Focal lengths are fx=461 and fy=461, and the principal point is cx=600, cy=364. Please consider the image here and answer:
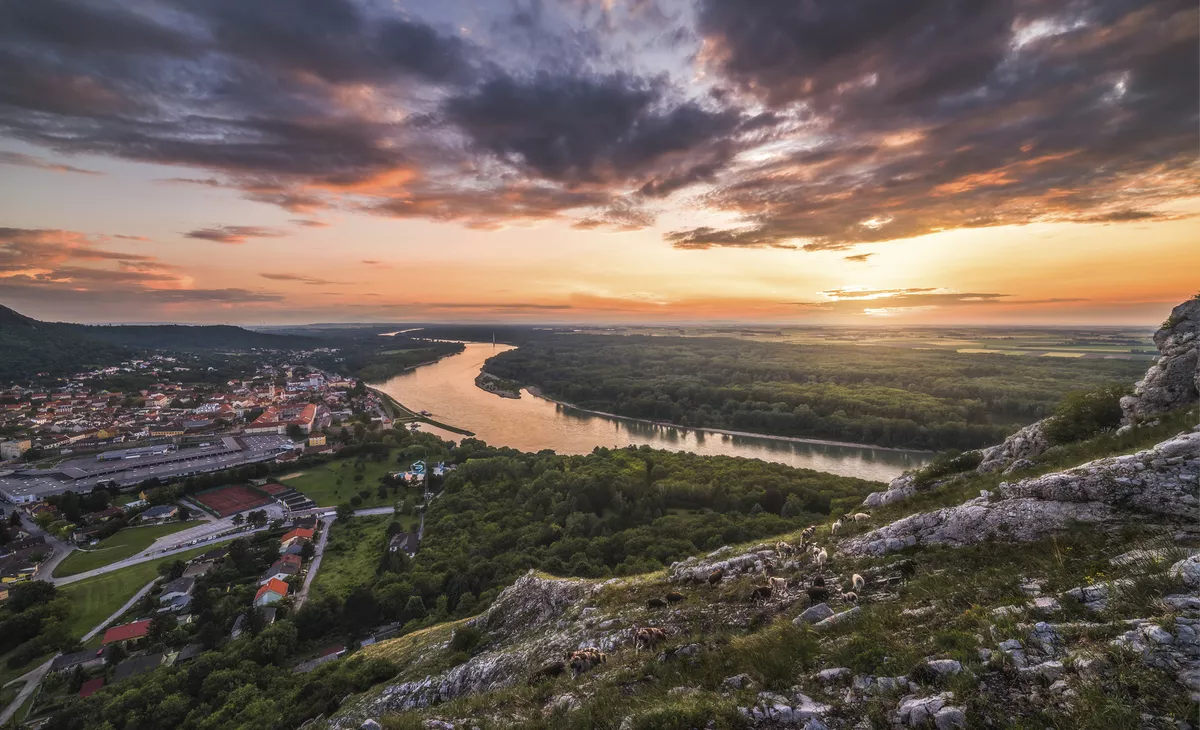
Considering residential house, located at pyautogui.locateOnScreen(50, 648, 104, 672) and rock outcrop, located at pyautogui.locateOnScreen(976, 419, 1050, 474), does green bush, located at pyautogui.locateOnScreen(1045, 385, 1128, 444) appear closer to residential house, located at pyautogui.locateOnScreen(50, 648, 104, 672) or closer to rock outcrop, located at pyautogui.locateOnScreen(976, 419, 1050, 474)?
rock outcrop, located at pyautogui.locateOnScreen(976, 419, 1050, 474)

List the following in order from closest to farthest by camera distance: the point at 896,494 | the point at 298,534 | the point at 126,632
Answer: the point at 896,494 < the point at 126,632 < the point at 298,534

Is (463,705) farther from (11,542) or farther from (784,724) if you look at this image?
(11,542)

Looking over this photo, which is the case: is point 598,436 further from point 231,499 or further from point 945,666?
point 945,666

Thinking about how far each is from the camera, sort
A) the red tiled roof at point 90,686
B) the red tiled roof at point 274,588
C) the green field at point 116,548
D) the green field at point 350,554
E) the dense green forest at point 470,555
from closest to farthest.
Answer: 1. the dense green forest at point 470,555
2. the red tiled roof at point 90,686
3. the red tiled roof at point 274,588
4. the green field at point 350,554
5. the green field at point 116,548

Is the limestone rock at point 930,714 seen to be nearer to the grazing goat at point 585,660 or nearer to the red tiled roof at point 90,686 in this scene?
the grazing goat at point 585,660

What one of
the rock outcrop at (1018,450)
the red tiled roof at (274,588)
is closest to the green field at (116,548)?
the red tiled roof at (274,588)

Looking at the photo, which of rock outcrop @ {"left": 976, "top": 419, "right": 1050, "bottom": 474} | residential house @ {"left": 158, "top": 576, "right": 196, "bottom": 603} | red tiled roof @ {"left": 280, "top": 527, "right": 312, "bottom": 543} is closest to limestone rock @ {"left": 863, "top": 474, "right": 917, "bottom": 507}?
rock outcrop @ {"left": 976, "top": 419, "right": 1050, "bottom": 474}

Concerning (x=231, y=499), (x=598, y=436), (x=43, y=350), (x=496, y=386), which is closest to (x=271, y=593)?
(x=231, y=499)
